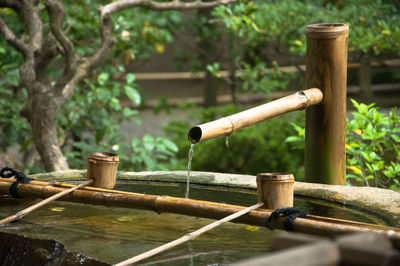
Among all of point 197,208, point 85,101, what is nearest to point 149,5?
point 85,101

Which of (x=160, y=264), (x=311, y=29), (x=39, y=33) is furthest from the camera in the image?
(x=39, y=33)

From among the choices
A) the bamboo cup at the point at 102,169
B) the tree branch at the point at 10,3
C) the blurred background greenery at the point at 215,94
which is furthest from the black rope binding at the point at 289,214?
the tree branch at the point at 10,3

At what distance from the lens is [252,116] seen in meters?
2.36

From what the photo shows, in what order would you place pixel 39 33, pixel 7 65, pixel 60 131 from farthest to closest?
pixel 60 131 < pixel 7 65 < pixel 39 33

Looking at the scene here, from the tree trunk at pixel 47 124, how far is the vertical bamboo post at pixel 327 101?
1.81 metres

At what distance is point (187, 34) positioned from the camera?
41.4 ft

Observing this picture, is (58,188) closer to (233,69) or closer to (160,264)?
(160,264)

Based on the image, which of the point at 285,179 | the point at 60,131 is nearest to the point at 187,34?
the point at 60,131

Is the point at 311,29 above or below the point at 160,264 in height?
above

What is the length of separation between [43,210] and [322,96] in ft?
4.46

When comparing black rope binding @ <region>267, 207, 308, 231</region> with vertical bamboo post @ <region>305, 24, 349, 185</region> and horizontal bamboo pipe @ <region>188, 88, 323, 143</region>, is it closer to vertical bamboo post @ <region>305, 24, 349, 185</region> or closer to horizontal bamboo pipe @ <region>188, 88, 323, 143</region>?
horizontal bamboo pipe @ <region>188, 88, 323, 143</region>

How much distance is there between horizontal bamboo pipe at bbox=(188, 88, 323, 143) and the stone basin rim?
0.40m

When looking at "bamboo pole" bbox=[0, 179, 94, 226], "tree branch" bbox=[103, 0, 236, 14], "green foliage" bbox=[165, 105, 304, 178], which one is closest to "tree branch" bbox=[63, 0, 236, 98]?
"tree branch" bbox=[103, 0, 236, 14]

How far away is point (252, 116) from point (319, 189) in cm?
64
